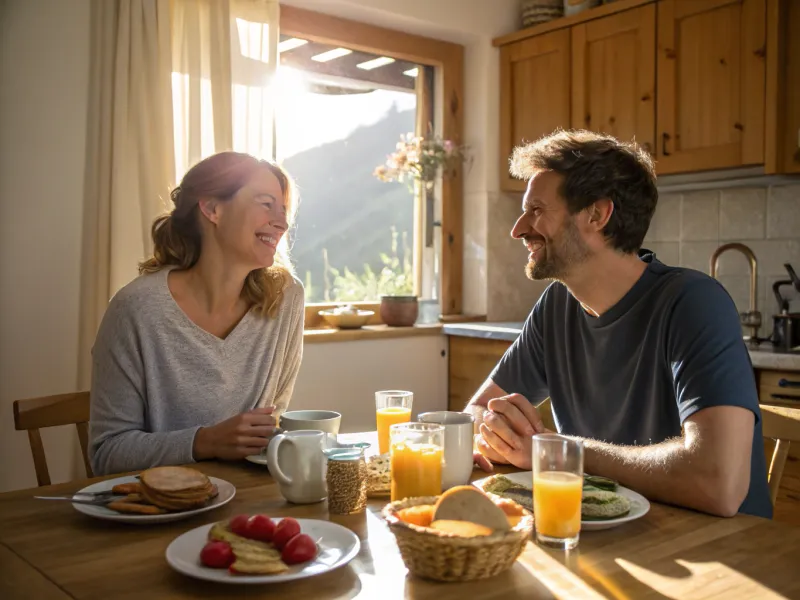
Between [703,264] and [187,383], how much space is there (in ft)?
7.83

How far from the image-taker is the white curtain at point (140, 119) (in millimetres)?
2705

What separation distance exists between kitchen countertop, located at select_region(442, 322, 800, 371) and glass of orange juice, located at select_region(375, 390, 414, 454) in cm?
127

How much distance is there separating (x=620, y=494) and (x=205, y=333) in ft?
3.31

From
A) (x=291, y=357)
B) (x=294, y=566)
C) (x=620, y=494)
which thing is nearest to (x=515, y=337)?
(x=291, y=357)

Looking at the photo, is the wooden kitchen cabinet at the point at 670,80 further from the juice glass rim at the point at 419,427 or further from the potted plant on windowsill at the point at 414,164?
the juice glass rim at the point at 419,427

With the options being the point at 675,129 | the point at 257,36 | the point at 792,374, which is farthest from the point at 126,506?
the point at 675,129

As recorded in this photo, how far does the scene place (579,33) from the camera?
3.43 metres

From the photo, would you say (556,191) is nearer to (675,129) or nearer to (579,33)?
(675,129)

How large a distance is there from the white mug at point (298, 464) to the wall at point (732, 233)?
247cm

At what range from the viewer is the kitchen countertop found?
2.41m

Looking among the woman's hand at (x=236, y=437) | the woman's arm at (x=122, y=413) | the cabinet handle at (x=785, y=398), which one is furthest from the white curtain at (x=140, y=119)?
the cabinet handle at (x=785, y=398)

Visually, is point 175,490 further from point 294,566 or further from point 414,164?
point 414,164

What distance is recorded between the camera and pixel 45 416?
178cm

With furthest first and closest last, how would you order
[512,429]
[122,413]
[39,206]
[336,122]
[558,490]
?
[336,122]
[39,206]
[122,413]
[512,429]
[558,490]
